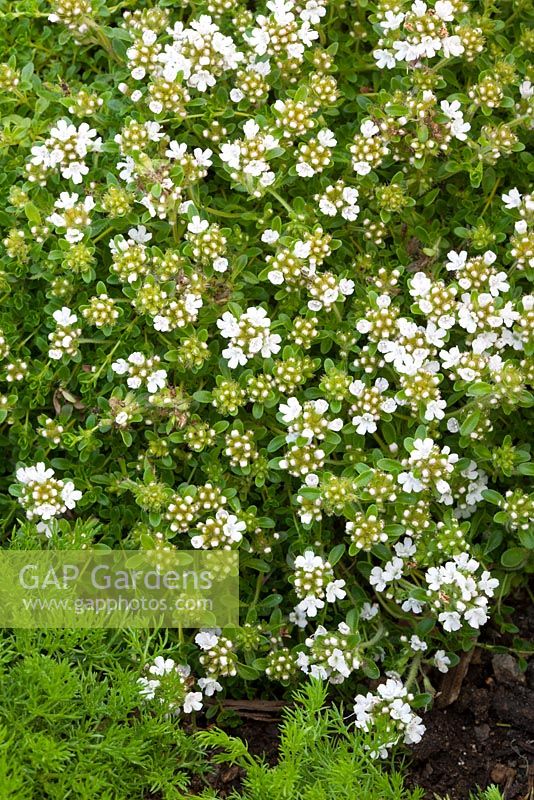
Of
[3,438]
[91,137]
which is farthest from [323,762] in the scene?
[91,137]

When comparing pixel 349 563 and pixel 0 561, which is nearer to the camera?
pixel 0 561

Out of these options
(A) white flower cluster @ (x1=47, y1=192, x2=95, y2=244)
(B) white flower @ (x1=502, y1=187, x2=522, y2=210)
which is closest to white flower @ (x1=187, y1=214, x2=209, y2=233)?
(A) white flower cluster @ (x1=47, y1=192, x2=95, y2=244)

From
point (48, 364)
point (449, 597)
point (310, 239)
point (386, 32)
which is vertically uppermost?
point (386, 32)

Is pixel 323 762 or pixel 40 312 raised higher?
pixel 40 312

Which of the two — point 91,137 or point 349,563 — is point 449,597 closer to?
point 349,563

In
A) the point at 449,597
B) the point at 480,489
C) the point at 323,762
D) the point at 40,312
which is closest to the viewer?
the point at 323,762

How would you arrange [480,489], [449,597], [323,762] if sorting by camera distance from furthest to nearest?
[480,489], [449,597], [323,762]
